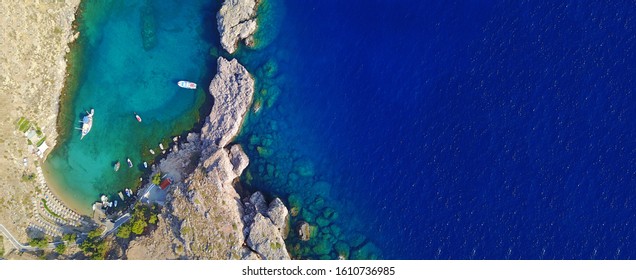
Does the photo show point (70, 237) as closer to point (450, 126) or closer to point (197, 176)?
point (197, 176)

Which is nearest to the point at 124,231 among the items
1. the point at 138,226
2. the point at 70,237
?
the point at 138,226

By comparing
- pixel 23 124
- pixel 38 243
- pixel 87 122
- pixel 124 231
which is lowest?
pixel 38 243

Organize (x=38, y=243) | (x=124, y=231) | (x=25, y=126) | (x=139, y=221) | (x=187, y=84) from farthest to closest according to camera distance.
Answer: (x=187, y=84)
(x=25, y=126)
(x=139, y=221)
(x=124, y=231)
(x=38, y=243)

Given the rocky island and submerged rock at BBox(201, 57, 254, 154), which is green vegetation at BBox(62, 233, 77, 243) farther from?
submerged rock at BBox(201, 57, 254, 154)

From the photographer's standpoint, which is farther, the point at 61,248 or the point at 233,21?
the point at 233,21

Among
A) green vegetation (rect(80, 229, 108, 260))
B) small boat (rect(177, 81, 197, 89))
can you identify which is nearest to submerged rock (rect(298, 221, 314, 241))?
small boat (rect(177, 81, 197, 89))

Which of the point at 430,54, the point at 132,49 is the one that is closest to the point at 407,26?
the point at 430,54

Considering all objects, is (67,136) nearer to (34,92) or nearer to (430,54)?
(34,92)

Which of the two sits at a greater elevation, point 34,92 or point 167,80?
point 167,80
